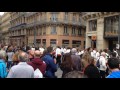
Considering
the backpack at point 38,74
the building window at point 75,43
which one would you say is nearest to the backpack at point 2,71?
the backpack at point 38,74

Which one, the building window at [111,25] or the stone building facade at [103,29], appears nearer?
the building window at [111,25]

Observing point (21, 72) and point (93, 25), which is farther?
point (93, 25)

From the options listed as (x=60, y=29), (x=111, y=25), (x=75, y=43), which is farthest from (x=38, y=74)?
(x=75, y=43)

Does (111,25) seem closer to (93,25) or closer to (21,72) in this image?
(93,25)

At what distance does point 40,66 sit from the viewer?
7012 mm

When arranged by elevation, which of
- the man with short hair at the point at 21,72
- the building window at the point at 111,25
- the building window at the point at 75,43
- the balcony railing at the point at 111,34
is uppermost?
the building window at the point at 111,25

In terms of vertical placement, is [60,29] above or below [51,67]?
above

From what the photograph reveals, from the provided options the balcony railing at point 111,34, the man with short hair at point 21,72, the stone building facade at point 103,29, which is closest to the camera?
the man with short hair at point 21,72

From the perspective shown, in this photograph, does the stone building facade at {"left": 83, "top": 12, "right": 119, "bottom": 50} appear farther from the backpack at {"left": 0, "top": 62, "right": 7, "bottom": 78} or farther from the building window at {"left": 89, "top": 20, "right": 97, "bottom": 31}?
the backpack at {"left": 0, "top": 62, "right": 7, "bottom": 78}

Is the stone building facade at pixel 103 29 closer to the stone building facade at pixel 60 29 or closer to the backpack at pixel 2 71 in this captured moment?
the stone building facade at pixel 60 29
